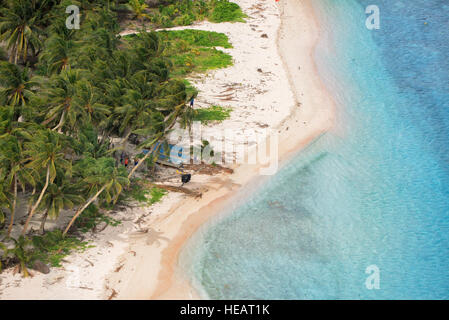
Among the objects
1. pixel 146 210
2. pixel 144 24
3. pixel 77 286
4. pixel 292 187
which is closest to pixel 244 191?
pixel 292 187

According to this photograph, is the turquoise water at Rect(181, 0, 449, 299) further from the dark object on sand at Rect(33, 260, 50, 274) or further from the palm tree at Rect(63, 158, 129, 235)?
the dark object on sand at Rect(33, 260, 50, 274)

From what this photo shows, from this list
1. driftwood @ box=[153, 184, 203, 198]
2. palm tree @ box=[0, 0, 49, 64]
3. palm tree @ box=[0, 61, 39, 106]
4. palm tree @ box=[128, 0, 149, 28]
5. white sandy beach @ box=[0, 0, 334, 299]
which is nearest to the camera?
white sandy beach @ box=[0, 0, 334, 299]

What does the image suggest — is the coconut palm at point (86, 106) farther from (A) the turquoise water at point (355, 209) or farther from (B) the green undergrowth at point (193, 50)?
(B) the green undergrowth at point (193, 50)

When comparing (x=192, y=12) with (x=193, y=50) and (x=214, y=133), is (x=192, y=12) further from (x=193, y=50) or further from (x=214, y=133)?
(x=214, y=133)

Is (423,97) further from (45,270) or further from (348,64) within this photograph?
(45,270)

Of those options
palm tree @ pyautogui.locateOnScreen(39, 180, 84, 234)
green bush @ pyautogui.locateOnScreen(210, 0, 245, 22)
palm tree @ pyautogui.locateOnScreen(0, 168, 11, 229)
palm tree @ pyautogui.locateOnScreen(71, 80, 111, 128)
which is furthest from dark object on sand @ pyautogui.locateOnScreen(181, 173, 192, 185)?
green bush @ pyautogui.locateOnScreen(210, 0, 245, 22)

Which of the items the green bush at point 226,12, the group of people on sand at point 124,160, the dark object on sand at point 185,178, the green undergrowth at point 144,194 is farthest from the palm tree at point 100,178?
the green bush at point 226,12
